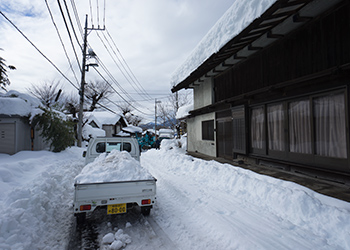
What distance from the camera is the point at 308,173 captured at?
17.9 ft

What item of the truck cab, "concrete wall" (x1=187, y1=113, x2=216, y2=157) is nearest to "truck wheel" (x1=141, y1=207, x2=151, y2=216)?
the truck cab

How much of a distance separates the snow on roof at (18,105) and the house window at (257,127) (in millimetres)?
12814

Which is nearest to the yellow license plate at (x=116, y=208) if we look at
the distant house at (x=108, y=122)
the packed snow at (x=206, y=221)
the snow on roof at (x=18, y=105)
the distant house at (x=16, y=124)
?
the packed snow at (x=206, y=221)

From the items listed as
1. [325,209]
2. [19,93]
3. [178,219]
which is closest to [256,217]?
[325,209]

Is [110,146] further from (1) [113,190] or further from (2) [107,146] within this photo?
(1) [113,190]

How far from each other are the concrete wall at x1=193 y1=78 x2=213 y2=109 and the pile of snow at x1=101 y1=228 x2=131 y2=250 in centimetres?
875

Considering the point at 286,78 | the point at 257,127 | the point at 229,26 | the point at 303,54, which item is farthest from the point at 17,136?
the point at 303,54

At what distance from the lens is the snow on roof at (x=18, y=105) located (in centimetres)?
1126

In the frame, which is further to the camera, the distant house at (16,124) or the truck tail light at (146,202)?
the distant house at (16,124)

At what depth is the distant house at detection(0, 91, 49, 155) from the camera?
11172 millimetres

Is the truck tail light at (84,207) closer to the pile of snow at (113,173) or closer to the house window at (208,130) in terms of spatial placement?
the pile of snow at (113,173)

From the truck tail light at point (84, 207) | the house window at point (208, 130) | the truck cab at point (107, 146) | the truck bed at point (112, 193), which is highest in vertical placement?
the house window at point (208, 130)

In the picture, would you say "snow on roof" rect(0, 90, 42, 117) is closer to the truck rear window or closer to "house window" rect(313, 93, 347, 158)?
the truck rear window

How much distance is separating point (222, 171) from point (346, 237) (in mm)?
3888
